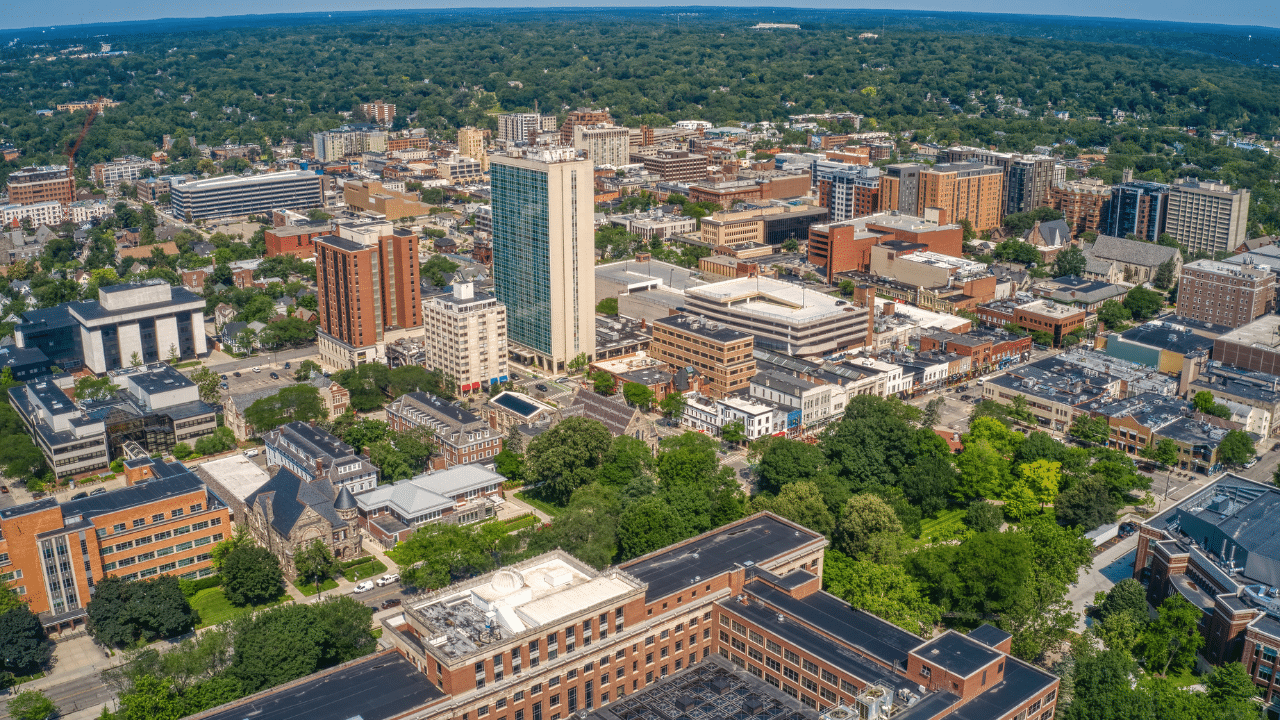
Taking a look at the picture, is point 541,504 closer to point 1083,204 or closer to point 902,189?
point 902,189

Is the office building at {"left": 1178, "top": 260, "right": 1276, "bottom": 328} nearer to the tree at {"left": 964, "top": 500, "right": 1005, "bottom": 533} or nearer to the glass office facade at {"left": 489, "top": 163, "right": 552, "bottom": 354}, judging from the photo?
the tree at {"left": 964, "top": 500, "right": 1005, "bottom": 533}

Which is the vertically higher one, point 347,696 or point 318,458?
point 347,696

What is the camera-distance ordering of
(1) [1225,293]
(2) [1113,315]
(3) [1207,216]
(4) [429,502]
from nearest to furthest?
1. (4) [429,502]
2. (1) [1225,293]
3. (2) [1113,315]
4. (3) [1207,216]

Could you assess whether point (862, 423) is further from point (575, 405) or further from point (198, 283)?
point (198, 283)

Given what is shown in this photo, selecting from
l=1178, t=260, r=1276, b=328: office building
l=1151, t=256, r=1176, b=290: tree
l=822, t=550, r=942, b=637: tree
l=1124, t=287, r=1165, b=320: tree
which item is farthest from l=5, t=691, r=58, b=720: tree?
l=1151, t=256, r=1176, b=290: tree

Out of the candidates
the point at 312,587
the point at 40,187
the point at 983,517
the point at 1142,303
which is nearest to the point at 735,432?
the point at 983,517
